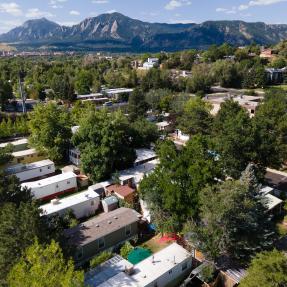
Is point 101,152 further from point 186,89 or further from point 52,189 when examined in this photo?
point 186,89

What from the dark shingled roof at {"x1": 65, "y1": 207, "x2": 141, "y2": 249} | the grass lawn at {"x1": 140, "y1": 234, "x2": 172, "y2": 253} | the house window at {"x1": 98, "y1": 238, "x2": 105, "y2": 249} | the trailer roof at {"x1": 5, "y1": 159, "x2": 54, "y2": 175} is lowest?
the grass lawn at {"x1": 140, "y1": 234, "x2": 172, "y2": 253}

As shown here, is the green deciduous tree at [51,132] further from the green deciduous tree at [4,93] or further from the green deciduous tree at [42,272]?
the green deciduous tree at [4,93]

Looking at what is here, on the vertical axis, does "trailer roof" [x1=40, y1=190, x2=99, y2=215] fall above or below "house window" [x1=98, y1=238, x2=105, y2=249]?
above

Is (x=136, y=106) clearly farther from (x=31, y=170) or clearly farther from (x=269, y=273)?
(x=269, y=273)

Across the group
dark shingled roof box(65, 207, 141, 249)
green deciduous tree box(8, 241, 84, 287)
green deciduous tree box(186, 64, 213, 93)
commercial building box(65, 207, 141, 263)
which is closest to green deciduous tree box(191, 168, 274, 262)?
commercial building box(65, 207, 141, 263)

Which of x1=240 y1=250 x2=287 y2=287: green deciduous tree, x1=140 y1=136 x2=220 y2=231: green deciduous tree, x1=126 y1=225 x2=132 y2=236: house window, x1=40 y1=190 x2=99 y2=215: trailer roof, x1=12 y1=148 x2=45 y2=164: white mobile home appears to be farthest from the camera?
x1=12 y1=148 x2=45 y2=164: white mobile home

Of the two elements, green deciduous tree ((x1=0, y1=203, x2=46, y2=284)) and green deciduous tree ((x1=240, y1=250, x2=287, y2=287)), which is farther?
green deciduous tree ((x1=0, y1=203, x2=46, y2=284))

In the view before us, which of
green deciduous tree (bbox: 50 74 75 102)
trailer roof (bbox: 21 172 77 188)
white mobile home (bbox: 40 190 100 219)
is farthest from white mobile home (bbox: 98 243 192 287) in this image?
green deciduous tree (bbox: 50 74 75 102)

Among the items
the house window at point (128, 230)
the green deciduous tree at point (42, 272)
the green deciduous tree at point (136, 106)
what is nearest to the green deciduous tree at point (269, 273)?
the green deciduous tree at point (42, 272)

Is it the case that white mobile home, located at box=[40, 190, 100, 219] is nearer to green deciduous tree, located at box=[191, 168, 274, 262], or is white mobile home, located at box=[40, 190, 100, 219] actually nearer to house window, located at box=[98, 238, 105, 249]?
house window, located at box=[98, 238, 105, 249]

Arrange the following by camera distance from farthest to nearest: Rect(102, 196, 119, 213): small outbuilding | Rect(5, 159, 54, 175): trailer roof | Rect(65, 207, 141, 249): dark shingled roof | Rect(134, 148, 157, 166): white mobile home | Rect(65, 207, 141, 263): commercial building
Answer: Rect(134, 148, 157, 166): white mobile home → Rect(5, 159, 54, 175): trailer roof → Rect(102, 196, 119, 213): small outbuilding → Rect(65, 207, 141, 249): dark shingled roof → Rect(65, 207, 141, 263): commercial building
